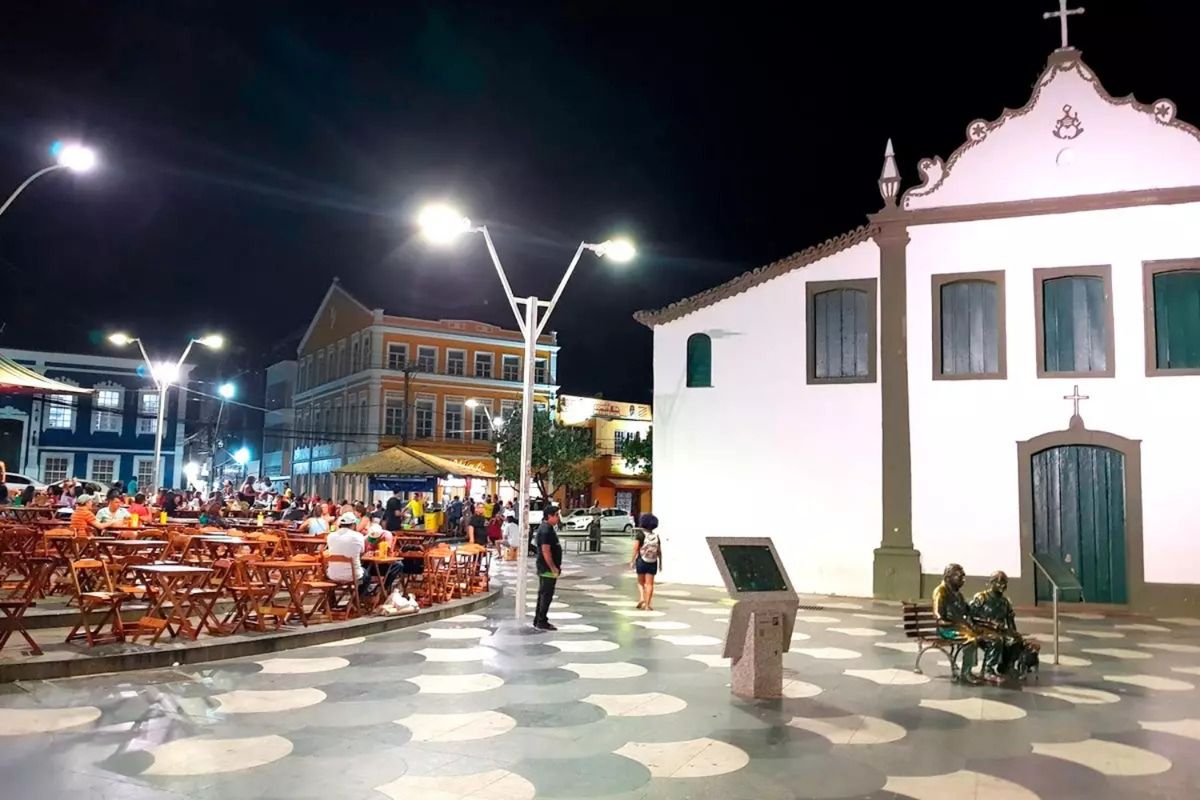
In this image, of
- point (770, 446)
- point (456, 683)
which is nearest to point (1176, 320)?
point (770, 446)

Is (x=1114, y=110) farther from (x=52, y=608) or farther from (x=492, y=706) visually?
(x=52, y=608)

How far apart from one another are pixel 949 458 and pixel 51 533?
15451 mm

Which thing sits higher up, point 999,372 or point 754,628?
point 999,372

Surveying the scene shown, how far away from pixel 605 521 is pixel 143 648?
3913 cm

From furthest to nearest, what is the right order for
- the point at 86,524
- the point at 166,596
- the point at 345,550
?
the point at 86,524
the point at 345,550
the point at 166,596

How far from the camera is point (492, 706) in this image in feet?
25.7

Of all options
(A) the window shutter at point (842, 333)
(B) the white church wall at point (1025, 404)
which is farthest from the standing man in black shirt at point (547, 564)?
(A) the window shutter at point (842, 333)

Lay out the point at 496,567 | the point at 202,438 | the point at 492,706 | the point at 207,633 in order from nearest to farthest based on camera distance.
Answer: the point at 492,706 → the point at 207,633 → the point at 496,567 → the point at 202,438

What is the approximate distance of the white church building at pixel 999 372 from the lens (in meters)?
16.7

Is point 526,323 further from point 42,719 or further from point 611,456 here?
point 611,456

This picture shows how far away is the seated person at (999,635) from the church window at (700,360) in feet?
36.4

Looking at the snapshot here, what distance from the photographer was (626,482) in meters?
58.8

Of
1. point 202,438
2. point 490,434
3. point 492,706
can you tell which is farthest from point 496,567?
point 202,438

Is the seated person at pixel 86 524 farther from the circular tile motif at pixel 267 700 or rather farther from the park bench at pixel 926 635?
the park bench at pixel 926 635
